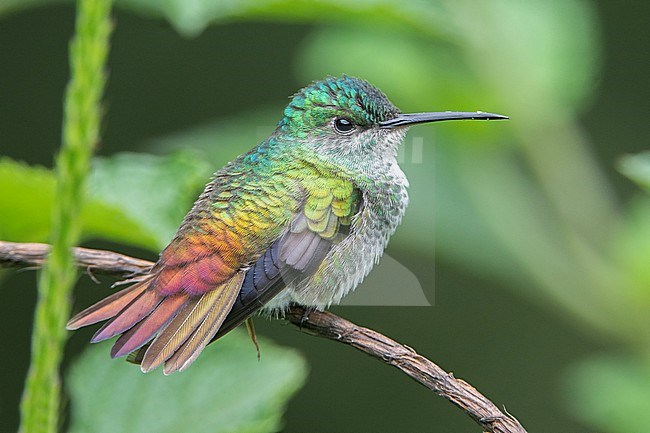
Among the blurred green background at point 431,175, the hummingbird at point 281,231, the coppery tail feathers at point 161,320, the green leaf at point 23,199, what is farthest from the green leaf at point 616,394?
the green leaf at point 23,199

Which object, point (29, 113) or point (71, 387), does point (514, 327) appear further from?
point (71, 387)

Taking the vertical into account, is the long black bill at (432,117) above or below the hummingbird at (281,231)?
above

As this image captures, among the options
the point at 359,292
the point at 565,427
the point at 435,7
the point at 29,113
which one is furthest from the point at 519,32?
the point at 29,113

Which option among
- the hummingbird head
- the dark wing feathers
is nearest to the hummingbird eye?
the hummingbird head

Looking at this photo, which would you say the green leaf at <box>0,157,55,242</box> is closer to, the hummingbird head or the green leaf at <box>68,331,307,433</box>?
the green leaf at <box>68,331,307,433</box>

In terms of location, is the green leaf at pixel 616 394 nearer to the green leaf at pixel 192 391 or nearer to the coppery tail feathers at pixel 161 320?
the green leaf at pixel 192 391

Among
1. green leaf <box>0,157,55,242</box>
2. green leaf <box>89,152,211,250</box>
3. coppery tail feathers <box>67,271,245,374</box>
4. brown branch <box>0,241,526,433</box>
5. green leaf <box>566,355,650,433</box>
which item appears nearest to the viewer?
brown branch <box>0,241,526,433</box>
